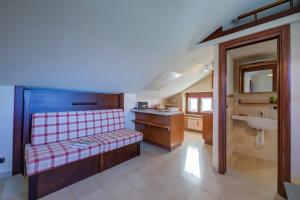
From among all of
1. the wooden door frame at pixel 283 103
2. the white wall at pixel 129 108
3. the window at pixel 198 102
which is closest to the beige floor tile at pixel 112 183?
the white wall at pixel 129 108

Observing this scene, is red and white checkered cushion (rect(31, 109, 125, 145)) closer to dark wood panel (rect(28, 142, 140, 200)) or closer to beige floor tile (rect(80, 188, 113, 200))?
dark wood panel (rect(28, 142, 140, 200))

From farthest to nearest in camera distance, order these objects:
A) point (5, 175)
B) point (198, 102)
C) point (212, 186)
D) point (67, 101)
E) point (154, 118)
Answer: point (198, 102) → point (154, 118) → point (67, 101) → point (5, 175) → point (212, 186)

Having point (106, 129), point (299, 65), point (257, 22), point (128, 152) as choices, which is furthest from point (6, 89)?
point (299, 65)

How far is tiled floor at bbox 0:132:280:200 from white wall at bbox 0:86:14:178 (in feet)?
0.69

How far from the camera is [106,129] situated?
8.66ft

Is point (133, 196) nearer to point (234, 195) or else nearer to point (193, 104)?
point (234, 195)

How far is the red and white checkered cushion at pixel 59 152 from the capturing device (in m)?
1.46

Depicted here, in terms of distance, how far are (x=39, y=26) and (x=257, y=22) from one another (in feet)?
8.48

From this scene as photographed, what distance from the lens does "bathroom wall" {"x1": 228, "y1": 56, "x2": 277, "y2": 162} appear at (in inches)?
98.3

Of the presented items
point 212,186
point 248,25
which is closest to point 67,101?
point 212,186

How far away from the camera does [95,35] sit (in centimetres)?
166

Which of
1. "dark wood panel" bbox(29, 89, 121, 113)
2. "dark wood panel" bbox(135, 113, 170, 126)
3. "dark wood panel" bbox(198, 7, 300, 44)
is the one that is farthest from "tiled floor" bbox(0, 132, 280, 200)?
"dark wood panel" bbox(198, 7, 300, 44)

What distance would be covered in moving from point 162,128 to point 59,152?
6.47 feet

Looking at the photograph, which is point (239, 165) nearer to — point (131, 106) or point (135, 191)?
point (135, 191)
